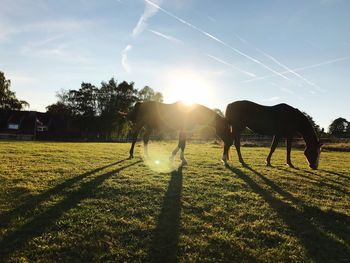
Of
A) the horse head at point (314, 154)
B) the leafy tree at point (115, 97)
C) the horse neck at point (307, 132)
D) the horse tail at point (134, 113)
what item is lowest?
the horse head at point (314, 154)

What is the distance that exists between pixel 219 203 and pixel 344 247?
287cm

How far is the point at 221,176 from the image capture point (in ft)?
35.7

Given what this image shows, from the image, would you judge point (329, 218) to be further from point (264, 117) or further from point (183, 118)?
point (264, 117)

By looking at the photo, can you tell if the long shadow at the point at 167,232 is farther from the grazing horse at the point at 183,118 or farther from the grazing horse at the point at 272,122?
the grazing horse at the point at 272,122

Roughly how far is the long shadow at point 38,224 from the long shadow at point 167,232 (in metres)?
1.99

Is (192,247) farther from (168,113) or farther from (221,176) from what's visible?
(168,113)

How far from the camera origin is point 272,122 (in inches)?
577

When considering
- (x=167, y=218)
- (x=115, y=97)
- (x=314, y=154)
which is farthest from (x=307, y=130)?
(x=115, y=97)

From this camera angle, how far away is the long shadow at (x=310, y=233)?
4.97 metres

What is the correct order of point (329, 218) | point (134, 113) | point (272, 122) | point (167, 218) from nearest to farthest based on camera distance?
1. point (167, 218)
2. point (329, 218)
3. point (272, 122)
4. point (134, 113)

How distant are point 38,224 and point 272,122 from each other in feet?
38.5

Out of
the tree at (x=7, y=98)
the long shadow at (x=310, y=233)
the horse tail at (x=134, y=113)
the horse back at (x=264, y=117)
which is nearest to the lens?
the long shadow at (x=310, y=233)

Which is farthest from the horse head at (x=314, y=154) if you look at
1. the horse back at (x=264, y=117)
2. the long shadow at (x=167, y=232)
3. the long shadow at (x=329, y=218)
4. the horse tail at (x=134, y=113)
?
the long shadow at (x=167, y=232)

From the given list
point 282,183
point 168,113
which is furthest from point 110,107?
point 282,183
